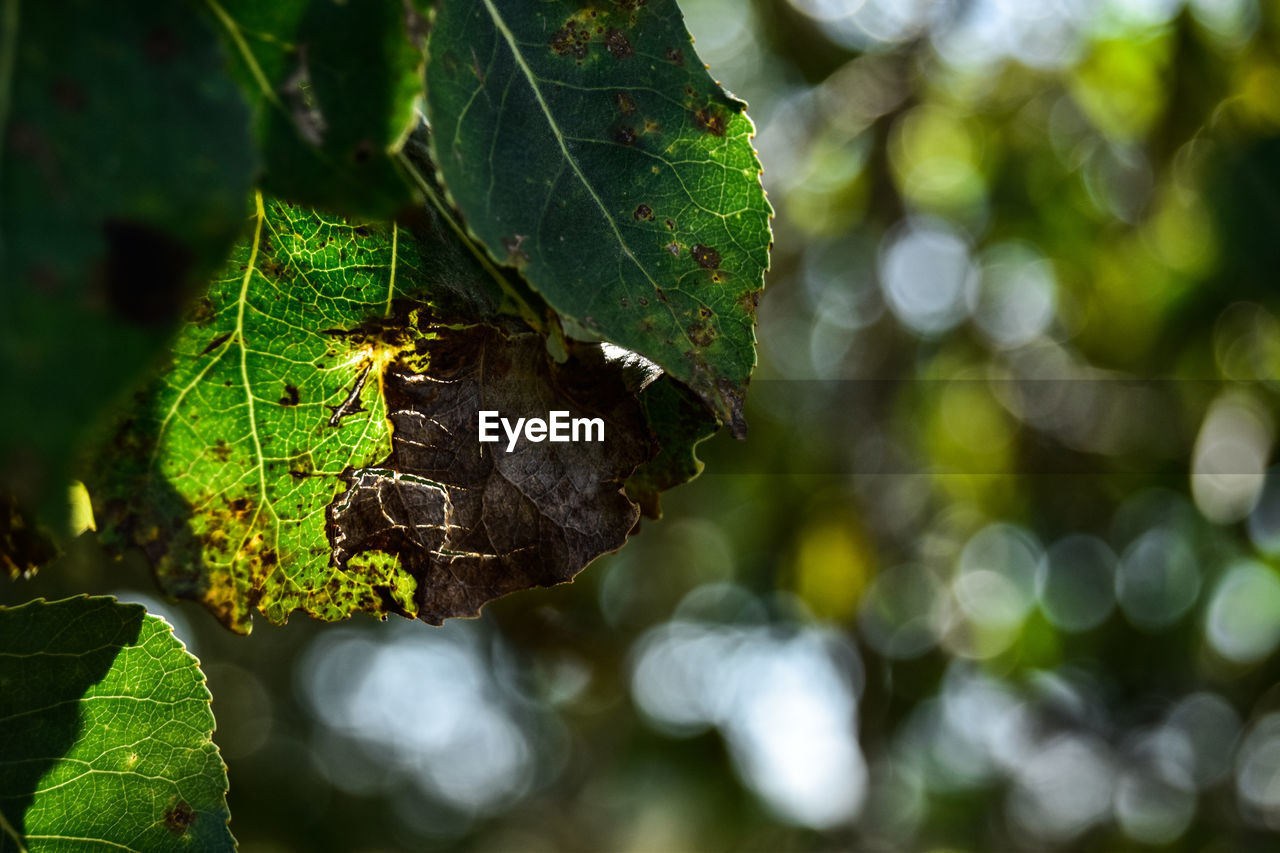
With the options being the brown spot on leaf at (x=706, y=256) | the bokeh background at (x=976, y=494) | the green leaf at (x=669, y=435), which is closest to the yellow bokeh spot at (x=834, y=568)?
the bokeh background at (x=976, y=494)

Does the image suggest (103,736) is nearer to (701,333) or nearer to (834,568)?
(701,333)

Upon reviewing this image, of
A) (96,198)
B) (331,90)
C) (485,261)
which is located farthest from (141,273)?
(485,261)

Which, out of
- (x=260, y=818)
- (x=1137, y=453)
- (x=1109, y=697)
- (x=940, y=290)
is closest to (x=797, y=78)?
(x=940, y=290)

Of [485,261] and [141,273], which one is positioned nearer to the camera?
[141,273]

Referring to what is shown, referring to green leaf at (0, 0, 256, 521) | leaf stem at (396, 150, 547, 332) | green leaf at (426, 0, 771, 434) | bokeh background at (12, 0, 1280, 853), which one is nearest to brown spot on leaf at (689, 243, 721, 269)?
green leaf at (426, 0, 771, 434)

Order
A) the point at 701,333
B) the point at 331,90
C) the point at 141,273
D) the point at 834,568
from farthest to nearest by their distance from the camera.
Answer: the point at 834,568 → the point at 701,333 → the point at 331,90 → the point at 141,273

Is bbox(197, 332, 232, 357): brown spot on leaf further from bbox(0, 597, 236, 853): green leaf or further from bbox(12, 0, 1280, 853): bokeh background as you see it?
bbox(12, 0, 1280, 853): bokeh background
